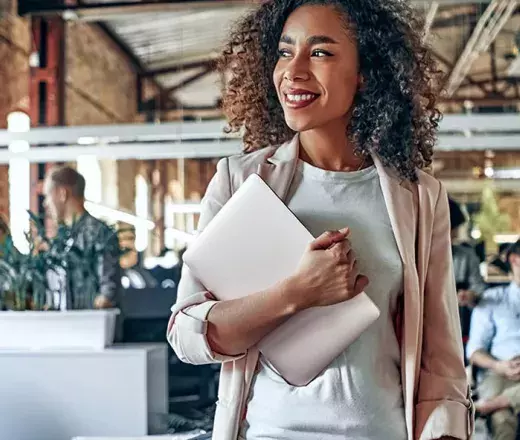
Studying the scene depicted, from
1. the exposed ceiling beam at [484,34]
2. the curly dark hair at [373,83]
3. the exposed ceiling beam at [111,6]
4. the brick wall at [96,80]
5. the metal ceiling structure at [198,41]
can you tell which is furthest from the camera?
the brick wall at [96,80]

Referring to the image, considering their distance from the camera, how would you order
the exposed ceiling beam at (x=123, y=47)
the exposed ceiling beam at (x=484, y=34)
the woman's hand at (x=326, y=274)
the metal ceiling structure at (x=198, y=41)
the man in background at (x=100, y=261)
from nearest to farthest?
the woman's hand at (x=326, y=274), the man in background at (x=100, y=261), the metal ceiling structure at (x=198, y=41), the exposed ceiling beam at (x=484, y=34), the exposed ceiling beam at (x=123, y=47)

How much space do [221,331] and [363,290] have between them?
0.50 feet

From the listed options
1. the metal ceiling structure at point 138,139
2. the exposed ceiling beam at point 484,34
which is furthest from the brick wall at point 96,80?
the exposed ceiling beam at point 484,34

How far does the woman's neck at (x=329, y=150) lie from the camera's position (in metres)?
0.92

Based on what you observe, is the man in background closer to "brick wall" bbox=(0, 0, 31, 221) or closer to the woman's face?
the woman's face

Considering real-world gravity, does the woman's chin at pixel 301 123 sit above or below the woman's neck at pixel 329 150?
above

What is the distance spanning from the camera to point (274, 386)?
32.9 inches

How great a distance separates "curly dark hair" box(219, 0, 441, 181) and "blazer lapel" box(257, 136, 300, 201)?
0.08 m

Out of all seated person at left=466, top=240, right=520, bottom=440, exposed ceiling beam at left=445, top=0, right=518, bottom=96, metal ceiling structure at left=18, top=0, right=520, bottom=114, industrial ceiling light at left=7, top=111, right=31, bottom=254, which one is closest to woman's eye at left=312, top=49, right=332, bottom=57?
seated person at left=466, top=240, right=520, bottom=440

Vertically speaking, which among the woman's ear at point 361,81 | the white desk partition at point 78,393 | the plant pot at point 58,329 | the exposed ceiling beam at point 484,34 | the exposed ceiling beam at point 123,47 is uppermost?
the exposed ceiling beam at point 123,47

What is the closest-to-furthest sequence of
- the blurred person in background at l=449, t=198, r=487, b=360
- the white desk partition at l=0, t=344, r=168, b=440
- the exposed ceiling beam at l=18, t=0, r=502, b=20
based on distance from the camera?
the white desk partition at l=0, t=344, r=168, b=440 → the blurred person in background at l=449, t=198, r=487, b=360 → the exposed ceiling beam at l=18, t=0, r=502, b=20

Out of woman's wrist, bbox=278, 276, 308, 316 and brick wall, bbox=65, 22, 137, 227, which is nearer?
woman's wrist, bbox=278, 276, 308, 316

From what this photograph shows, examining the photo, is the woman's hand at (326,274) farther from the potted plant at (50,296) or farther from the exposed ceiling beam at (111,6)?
the exposed ceiling beam at (111,6)

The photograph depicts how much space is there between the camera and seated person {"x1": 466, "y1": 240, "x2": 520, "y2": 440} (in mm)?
3311
